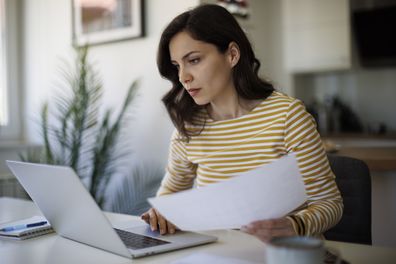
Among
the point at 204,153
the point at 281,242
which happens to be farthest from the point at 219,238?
the point at 281,242

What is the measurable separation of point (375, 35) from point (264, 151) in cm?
326

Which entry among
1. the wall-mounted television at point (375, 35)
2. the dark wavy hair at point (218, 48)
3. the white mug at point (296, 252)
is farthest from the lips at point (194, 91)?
the wall-mounted television at point (375, 35)

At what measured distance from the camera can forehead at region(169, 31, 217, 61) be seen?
1338 millimetres

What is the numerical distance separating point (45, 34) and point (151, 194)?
1.43 meters

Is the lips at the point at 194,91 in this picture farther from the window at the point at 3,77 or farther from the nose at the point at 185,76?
the window at the point at 3,77

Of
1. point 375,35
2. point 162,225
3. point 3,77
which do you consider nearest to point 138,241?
point 162,225

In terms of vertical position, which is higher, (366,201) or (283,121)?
(283,121)

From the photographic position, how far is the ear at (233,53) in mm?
1401

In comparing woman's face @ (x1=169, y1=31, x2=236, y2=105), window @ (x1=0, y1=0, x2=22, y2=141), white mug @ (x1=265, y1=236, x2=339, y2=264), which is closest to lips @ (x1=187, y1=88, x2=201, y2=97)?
woman's face @ (x1=169, y1=31, x2=236, y2=105)

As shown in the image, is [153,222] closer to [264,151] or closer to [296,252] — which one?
[264,151]

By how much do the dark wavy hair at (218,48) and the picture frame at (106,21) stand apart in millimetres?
1471

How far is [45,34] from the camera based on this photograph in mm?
3441

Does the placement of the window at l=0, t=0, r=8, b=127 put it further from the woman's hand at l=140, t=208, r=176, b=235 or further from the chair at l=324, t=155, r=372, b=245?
the chair at l=324, t=155, r=372, b=245

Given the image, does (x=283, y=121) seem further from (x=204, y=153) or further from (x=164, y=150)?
(x=164, y=150)
